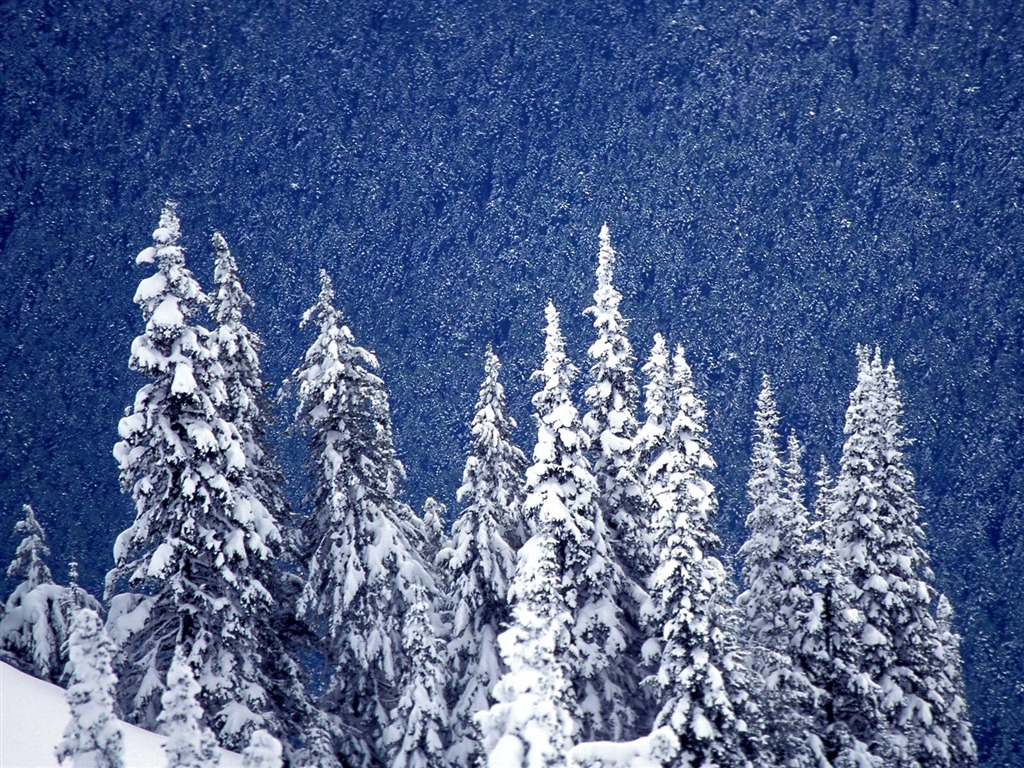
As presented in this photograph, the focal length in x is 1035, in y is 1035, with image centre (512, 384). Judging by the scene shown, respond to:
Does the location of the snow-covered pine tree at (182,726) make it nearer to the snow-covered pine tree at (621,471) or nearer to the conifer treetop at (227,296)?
the snow-covered pine tree at (621,471)

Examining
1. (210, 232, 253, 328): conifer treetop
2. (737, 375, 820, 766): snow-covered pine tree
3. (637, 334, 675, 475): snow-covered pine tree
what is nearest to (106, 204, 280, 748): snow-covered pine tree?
(210, 232, 253, 328): conifer treetop

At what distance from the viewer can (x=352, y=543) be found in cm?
2527

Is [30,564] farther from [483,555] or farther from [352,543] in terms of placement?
[483,555]

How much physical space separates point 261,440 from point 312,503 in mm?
2083

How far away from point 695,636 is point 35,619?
18727mm

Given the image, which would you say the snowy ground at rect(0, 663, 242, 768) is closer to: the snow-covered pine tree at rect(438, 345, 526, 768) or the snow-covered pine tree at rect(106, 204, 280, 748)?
the snow-covered pine tree at rect(106, 204, 280, 748)

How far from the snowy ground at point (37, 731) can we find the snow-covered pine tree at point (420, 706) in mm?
3977

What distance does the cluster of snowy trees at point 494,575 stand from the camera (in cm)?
2097

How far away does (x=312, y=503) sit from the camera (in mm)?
26266

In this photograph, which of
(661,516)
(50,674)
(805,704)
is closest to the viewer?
(661,516)

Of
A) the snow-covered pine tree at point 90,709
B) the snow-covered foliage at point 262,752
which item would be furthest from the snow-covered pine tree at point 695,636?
the snow-covered pine tree at point 90,709

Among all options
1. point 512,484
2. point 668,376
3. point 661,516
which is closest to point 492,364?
point 512,484

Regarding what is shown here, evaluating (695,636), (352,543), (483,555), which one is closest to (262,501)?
(352,543)

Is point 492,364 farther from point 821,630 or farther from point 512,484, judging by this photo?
point 821,630
